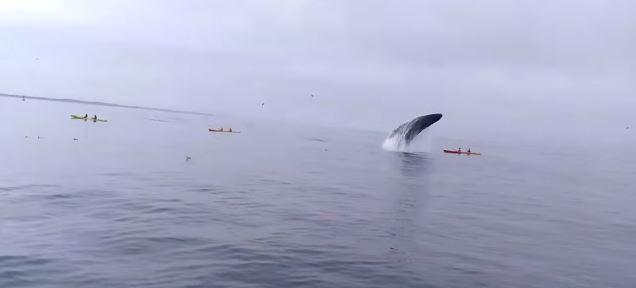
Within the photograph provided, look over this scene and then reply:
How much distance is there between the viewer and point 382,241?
21828 millimetres

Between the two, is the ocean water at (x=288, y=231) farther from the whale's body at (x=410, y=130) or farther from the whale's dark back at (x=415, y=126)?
the whale's body at (x=410, y=130)

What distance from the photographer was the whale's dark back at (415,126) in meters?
69.4

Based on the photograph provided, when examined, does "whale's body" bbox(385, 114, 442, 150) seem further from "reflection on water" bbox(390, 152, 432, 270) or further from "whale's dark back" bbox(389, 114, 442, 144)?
"reflection on water" bbox(390, 152, 432, 270)

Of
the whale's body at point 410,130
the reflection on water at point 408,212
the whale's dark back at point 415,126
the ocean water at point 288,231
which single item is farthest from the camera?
the whale's body at point 410,130

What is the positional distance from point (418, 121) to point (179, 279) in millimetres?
61253

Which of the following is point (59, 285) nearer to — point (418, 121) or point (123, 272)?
point (123, 272)

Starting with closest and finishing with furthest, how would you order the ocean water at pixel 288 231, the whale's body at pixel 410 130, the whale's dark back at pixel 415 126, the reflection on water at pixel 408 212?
the ocean water at pixel 288 231, the reflection on water at pixel 408 212, the whale's dark back at pixel 415 126, the whale's body at pixel 410 130

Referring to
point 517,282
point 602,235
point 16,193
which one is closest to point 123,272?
point 517,282

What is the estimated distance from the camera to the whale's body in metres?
69.9

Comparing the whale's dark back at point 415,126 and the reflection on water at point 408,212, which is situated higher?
the whale's dark back at point 415,126

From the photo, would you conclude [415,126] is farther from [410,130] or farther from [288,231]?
[288,231]

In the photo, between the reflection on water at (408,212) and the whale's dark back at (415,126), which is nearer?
the reflection on water at (408,212)

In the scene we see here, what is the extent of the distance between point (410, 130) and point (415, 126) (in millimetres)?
3415

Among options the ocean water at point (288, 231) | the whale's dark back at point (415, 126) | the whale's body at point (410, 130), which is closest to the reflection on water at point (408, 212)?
the ocean water at point (288, 231)
